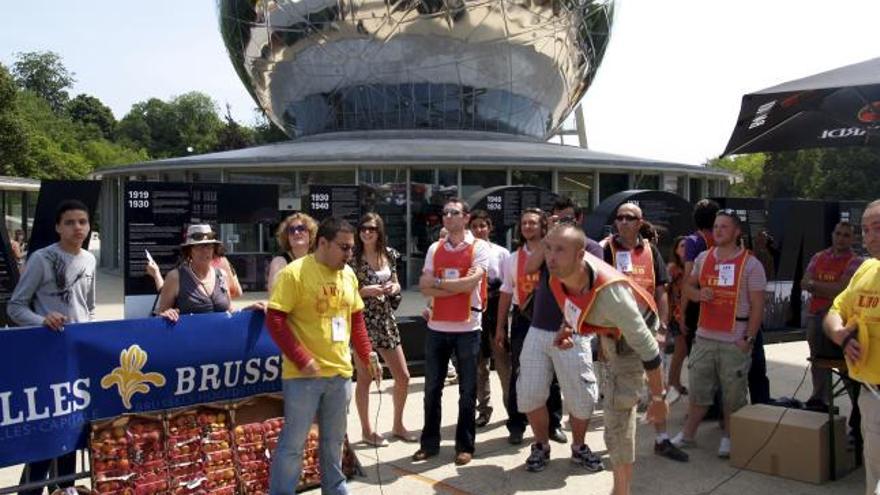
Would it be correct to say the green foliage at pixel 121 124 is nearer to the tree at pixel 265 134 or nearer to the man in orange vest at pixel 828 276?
the tree at pixel 265 134

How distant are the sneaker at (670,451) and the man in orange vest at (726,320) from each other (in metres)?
0.32

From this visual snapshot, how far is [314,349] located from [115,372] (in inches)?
49.1

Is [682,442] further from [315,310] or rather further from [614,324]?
[315,310]

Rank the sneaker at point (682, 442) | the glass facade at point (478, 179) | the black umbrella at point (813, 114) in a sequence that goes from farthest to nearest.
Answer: the glass facade at point (478, 179) < the black umbrella at point (813, 114) < the sneaker at point (682, 442)

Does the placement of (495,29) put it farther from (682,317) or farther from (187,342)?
(187,342)

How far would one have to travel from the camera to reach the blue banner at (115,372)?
415 cm

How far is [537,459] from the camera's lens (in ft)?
Answer: 18.1

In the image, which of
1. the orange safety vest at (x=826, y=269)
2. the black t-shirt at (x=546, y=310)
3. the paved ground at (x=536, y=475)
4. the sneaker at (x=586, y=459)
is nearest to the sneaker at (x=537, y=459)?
the paved ground at (x=536, y=475)

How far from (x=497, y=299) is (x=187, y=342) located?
3.14 m

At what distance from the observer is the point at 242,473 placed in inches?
190

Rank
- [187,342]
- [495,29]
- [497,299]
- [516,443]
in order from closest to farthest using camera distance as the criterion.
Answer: [187,342]
[516,443]
[497,299]
[495,29]

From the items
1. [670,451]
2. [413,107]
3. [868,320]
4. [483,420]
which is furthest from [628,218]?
[413,107]

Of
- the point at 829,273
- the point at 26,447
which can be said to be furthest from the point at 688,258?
the point at 26,447

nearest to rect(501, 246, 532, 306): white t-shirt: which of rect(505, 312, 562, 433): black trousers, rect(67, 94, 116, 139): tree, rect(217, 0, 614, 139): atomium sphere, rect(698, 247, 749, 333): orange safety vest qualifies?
rect(505, 312, 562, 433): black trousers
